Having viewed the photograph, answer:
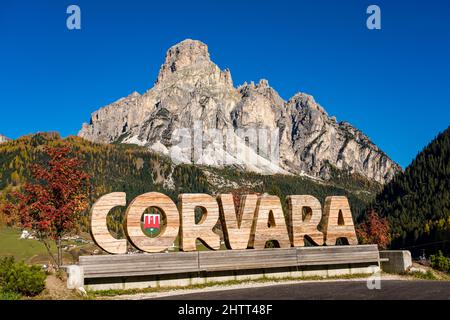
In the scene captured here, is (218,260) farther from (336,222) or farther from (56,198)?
(56,198)

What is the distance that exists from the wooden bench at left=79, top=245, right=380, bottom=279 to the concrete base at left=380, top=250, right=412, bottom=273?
1.66 meters

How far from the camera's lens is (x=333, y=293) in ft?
81.4

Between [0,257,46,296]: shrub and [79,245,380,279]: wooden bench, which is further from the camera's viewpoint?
[79,245,380,279]: wooden bench

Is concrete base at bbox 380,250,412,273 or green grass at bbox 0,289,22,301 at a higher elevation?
green grass at bbox 0,289,22,301

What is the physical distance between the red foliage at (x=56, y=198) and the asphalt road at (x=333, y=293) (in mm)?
11737

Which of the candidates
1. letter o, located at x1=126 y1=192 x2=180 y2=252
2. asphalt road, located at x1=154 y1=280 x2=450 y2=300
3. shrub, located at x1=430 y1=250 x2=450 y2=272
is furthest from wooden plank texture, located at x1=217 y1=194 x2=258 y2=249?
shrub, located at x1=430 y1=250 x2=450 y2=272

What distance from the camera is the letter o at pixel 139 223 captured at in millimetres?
29538

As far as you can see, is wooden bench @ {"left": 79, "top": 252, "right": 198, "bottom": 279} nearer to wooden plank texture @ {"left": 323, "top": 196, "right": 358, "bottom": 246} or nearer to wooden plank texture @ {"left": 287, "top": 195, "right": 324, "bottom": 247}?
wooden plank texture @ {"left": 287, "top": 195, "right": 324, "bottom": 247}

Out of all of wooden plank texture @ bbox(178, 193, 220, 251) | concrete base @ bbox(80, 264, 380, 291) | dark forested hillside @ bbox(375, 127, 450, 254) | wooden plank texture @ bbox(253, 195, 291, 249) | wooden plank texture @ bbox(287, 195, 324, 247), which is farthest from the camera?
dark forested hillside @ bbox(375, 127, 450, 254)

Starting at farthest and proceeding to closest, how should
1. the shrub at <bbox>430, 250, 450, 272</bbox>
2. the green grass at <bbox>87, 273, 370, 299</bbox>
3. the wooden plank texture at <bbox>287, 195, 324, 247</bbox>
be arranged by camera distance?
the shrub at <bbox>430, 250, 450, 272</bbox> → the wooden plank texture at <bbox>287, 195, 324, 247</bbox> → the green grass at <bbox>87, 273, 370, 299</bbox>

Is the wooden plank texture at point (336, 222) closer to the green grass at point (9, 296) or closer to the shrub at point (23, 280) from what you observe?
the shrub at point (23, 280)

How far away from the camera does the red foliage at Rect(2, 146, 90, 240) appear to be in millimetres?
32844

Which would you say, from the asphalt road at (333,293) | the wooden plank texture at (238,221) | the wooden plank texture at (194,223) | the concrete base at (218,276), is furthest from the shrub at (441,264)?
the wooden plank texture at (194,223)

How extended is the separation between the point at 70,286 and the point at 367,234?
6057 cm
